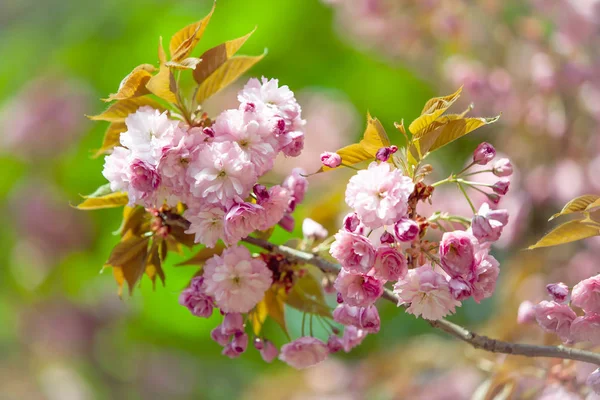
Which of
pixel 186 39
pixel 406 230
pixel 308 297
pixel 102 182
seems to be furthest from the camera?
pixel 102 182

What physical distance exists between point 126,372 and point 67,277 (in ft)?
1.44

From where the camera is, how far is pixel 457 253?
0.53 meters

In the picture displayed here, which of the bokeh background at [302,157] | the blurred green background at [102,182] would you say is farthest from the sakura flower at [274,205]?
the blurred green background at [102,182]

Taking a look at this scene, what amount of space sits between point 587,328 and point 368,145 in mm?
239

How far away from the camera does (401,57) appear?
1.78 metres

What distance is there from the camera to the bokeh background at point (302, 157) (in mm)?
1367

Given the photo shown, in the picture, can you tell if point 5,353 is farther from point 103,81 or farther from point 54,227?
point 103,81

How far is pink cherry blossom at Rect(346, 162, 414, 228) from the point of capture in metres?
0.52

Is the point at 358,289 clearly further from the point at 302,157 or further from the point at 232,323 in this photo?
the point at 302,157

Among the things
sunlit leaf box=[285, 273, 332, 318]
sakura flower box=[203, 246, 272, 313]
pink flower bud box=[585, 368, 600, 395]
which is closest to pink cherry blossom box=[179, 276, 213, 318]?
sakura flower box=[203, 246, 272, 313]

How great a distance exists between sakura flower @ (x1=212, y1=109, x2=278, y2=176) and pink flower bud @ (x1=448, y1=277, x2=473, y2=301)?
7.2 inches

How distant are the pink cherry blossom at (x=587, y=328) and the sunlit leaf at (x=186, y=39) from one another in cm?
41

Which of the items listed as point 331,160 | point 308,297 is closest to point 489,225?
point 331,160

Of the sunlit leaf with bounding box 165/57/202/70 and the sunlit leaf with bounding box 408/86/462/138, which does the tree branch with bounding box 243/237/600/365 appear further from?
the sunlit leaf with bounding box 165/57/202/70
